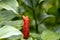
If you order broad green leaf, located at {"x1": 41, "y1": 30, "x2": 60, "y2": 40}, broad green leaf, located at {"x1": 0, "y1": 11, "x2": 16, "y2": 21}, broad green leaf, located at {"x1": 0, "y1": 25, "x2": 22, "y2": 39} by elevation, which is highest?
broad green leaf, located at {"x1": 0, "y1": 11, "x2": 16, "y2": 21}

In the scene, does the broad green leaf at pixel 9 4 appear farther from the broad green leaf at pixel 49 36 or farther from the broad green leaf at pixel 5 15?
the broad green leaf at pixel 49 36

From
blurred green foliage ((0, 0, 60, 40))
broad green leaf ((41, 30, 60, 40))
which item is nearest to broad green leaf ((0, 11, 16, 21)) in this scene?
blurred green foliage ((0, 0, 60, 40))

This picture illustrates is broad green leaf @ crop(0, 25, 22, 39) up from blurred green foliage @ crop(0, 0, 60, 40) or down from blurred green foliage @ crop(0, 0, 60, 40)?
down

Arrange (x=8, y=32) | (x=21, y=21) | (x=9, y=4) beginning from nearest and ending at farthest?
(x=8, y=32), (x=9, y=4), (x=21, y=21)

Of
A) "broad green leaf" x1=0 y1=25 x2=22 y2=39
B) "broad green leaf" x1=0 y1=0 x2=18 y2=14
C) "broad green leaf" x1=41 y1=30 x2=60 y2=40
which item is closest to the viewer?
"broad green leaf" x1=0 y1=25 x2=22 y2=39

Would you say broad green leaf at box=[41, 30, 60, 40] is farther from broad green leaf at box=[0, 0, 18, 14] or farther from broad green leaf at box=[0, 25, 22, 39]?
broad green leaf at box=[0, 25, 22, 39]

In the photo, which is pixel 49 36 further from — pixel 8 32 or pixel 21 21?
pixel 8 32

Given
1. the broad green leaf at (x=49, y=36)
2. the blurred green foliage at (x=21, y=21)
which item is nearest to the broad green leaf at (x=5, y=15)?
the blurred green foliage at (x=21, y=21)

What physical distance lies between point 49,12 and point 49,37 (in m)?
0.51

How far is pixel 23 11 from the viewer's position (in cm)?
179

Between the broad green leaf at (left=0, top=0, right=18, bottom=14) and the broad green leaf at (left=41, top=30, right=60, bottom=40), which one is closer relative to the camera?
the broad green leaf at (left=0, top=0, right=18, bottom=14)

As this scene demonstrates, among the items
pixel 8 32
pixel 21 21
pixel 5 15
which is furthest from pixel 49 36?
pixel 8 32

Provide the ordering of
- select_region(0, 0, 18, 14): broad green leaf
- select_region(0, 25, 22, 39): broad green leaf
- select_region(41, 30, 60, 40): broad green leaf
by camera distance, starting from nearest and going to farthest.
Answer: select_region(0, 25, 22, 39): broad green leaf, select_region(0, 0, 18, 14): broad green leaf, select_region(41, 30, 60, 40): broad green leaf

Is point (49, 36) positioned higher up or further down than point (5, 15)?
further down
